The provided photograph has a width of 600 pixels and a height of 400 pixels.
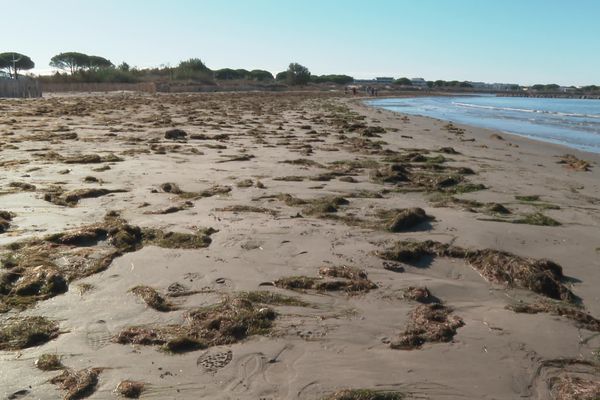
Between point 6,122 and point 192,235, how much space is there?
13631mm

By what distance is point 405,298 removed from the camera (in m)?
3.88

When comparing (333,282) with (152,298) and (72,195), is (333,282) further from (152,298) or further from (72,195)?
(72,195)

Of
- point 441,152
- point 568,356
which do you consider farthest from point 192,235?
point 441,152

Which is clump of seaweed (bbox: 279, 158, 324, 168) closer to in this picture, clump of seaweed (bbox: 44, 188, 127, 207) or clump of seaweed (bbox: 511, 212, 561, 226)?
clump of seaweed (bbox: 44, 188, 127, 207)

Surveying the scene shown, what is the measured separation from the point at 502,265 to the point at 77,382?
3.33 meters

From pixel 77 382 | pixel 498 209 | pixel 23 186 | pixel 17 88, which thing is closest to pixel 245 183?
pixel 23 186

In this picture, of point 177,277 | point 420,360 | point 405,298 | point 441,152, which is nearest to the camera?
point 420,360

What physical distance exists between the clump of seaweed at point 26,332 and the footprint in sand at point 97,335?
0.20 meters

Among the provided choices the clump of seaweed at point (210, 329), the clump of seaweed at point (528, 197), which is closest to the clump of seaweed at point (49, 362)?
the clump of seaweed at point (210, 329)

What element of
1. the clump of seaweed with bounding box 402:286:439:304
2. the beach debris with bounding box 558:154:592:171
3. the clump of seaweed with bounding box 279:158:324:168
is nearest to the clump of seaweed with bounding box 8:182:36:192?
the clump of seaweed with bounding box 279:158:324:168

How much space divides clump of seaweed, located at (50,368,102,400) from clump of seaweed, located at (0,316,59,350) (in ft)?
1.56

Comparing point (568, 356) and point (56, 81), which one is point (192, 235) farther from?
point (56, 81)

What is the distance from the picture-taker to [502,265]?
4.38 metres

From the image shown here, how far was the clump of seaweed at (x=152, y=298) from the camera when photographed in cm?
366
